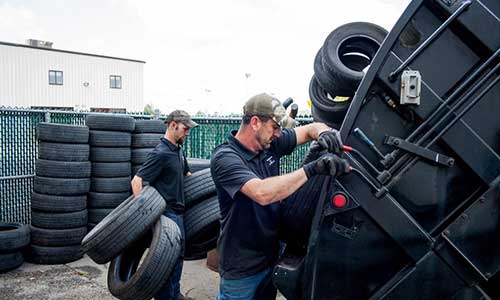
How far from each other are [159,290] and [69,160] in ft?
10.2

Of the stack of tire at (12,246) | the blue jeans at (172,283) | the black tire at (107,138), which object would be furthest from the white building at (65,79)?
the blue jeans at (172,283)

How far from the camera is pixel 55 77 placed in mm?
35562

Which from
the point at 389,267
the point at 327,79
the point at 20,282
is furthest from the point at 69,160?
the point at 389,267

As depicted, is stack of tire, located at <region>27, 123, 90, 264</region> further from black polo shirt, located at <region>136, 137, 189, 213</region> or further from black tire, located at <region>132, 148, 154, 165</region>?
black polo shirt, located at <region>136, 137, 189, 213</region>

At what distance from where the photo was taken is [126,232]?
13.9ft

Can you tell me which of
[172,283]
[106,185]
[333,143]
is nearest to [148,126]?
[106,185]

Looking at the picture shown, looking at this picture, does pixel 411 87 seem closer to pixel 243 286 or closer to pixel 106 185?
pixel 243 286

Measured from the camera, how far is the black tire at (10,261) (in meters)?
5.98

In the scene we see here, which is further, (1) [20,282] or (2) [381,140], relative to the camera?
(1) [20,282]

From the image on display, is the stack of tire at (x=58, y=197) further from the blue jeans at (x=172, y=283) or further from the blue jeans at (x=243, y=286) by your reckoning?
the blue jeans at (x=243, y=286)

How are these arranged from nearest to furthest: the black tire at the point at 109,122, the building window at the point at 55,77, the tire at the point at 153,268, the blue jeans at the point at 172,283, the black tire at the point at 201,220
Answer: the tire at the point at 153,268, the blue jeans at the point at 172,283, the black tire at the point at 201,220, the black tire at the point at 109,122, the building window at the point at 55,77

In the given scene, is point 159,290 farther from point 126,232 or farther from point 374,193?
point 374,193

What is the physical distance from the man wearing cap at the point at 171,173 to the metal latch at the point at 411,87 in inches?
123

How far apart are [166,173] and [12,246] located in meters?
2.74
